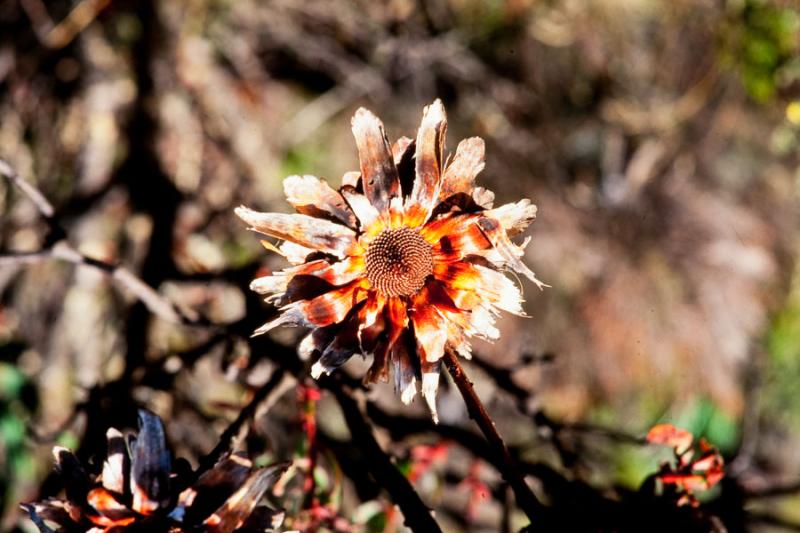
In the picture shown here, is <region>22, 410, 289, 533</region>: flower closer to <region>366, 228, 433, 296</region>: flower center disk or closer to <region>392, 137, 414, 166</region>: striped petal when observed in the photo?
<region>366, 228, 433, 296</region>: flower center disk

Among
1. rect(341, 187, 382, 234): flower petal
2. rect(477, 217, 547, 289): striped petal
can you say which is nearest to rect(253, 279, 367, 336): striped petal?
rect(341, 187, 382, 234): flower petal

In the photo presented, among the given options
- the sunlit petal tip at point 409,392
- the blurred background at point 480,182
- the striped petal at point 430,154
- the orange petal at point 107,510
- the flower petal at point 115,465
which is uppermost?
the blurred background at point 480,182

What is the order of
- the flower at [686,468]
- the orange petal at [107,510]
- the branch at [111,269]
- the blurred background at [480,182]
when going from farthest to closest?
the blurred background at [480,182], the branch at [111,269], the flower at [686,468], the orange petal at [107,510]

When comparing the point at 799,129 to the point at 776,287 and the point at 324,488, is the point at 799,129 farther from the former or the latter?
the point at 324,488

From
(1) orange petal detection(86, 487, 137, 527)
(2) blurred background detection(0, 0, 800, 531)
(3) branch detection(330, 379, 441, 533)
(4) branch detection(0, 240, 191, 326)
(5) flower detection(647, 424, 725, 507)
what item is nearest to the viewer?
(1) orange petal detection(86, 487, 137, 527)

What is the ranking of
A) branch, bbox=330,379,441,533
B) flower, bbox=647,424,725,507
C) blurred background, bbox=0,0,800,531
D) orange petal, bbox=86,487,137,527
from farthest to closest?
blurred background, bbox=0,0,800,531 < flower, bbox=647,424,725,507 < branch, bbox=330,379,441,533 < orange petal, bbox=86,487,137,527

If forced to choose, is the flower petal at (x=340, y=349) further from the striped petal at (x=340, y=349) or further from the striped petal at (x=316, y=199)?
the striped petal at (x=316, y=199)

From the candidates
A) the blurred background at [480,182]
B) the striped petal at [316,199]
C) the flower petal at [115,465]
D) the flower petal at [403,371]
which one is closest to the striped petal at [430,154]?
the striped petal at [316,199]
